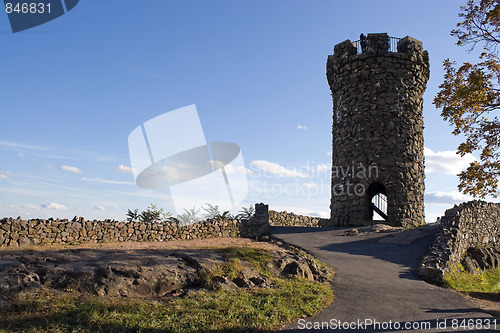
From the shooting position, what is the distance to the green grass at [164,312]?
19.4 feet

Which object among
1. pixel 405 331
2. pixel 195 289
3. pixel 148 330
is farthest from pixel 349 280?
pixel 148 330

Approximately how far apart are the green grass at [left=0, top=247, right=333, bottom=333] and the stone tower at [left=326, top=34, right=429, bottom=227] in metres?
15.0

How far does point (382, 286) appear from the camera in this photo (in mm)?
10055

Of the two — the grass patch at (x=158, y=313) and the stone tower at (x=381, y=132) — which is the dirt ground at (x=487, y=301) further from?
the stone tower at (x=381, y=132)

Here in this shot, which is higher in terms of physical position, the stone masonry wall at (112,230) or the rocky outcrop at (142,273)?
the stone masonry wall at (112,230)

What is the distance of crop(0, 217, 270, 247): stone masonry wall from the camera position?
1324 cm

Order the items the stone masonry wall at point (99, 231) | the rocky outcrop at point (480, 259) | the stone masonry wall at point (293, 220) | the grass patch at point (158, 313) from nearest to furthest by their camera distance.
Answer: the grass patch at point (158, 313) < the stone masonry wall at point (99, 231) < the rocky outcrop at point (480, 259) < the stone masonry wall at point (293, 220)

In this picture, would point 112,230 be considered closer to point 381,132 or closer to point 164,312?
point 164,312

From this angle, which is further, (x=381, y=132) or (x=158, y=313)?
(x=381, y=132)

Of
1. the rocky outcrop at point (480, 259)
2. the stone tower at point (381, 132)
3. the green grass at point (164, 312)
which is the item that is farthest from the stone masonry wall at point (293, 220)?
the green grass at point (164, 312)

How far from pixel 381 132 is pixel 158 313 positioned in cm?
1906

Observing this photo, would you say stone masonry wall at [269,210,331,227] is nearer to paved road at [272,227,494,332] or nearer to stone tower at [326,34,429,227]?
stone tower at [326,34,429,227]

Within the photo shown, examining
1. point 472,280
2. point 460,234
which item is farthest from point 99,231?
point 460,234

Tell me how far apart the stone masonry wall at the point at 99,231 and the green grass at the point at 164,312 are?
25.1 feet
